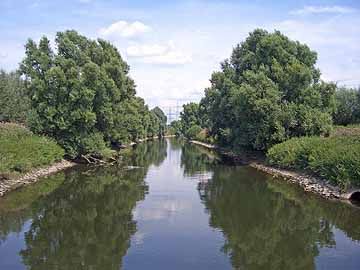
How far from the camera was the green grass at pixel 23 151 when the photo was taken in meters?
32.4

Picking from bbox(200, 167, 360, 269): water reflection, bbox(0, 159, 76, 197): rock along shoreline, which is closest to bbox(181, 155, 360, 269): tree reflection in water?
bbox(200, 167, 360, 269): water reflection

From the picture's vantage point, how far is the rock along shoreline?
30.5m

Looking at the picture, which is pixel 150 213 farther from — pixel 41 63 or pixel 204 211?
pixel 41 63

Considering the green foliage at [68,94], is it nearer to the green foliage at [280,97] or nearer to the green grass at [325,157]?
the green foliage at [280,97]

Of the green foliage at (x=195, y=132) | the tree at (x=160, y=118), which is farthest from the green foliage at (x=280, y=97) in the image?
the tree at (x=160, y=118)

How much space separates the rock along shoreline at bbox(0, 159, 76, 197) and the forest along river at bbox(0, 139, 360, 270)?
99cm

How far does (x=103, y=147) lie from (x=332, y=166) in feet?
90.7

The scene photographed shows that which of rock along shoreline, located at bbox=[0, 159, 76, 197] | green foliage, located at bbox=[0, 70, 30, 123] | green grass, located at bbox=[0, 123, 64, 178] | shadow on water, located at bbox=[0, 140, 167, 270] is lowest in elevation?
shadow on water, located at bbox=[0, 140, 167, 270]

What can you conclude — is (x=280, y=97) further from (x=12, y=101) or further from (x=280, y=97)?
(x=12, y=101)

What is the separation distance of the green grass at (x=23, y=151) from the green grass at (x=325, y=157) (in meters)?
22.3

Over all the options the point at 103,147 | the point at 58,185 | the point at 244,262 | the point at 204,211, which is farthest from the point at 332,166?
the point at 103,147

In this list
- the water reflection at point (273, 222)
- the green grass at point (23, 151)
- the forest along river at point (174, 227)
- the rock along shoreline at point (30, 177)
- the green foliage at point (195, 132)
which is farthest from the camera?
the green foliage at point (195, 132)

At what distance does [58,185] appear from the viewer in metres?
34.4

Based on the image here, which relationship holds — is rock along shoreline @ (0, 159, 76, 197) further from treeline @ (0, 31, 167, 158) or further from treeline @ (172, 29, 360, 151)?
treeline @ (172, 29, 360, 151)
